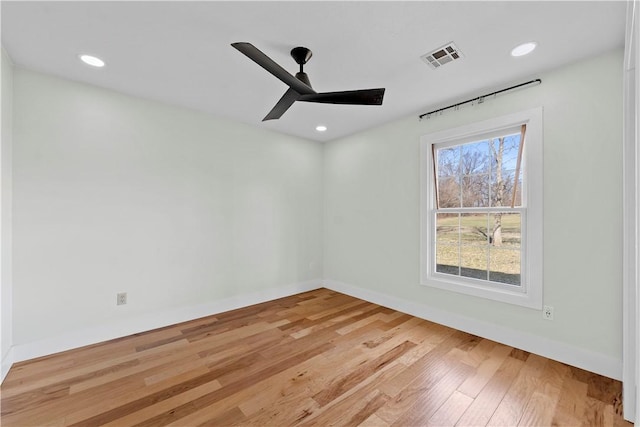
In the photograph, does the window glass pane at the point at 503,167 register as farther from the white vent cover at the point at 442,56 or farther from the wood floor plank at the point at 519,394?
the wood floor plank at the point at 519,394

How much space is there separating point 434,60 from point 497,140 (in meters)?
1.17

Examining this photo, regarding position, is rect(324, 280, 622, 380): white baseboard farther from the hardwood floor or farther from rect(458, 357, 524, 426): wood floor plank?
rect(458, 357, 524, 426): wood floor plank

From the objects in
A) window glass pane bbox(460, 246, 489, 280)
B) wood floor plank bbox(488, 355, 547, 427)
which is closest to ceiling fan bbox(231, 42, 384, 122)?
window glass pane bbox(460, 246, 489, 280)

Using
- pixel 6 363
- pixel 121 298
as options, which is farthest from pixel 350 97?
pixel 6 363

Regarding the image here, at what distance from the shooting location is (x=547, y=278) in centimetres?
239

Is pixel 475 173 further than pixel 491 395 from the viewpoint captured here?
Yes


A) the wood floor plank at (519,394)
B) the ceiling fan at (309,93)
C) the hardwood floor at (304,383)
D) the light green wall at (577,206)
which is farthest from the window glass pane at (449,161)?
the wood floor plank at (519,394)

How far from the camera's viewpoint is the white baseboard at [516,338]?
6.93 feet

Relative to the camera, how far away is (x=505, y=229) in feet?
8.96

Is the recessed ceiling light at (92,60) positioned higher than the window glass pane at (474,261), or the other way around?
the recessed ceiling light at (92,60)

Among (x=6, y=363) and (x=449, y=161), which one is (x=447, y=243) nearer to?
(x=449, y=161)

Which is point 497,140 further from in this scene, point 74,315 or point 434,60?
point 74,315

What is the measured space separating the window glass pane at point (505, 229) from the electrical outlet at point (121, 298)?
12.6 feet

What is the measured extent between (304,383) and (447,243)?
2193mm
